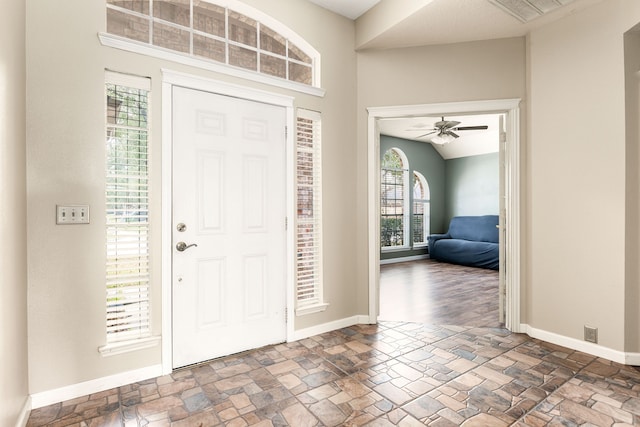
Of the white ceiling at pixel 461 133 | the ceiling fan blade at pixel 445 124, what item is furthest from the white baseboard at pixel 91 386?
the ceiling fan blade at pixel 445 124

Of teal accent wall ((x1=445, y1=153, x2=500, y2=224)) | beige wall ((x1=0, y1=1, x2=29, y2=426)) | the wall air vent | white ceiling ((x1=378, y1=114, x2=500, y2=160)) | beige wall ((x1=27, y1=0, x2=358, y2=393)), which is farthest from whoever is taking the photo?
teal accent wall ((x1=445, y1=153, x2=500, y2=224))

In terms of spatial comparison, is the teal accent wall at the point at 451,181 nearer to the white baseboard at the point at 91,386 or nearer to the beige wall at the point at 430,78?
the beige wall at the point at 430,78

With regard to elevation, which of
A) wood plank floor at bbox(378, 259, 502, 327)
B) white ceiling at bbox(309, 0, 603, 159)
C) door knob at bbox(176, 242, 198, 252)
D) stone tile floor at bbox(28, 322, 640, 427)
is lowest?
stone tile floor at bbox(28, 322, 640, 427)

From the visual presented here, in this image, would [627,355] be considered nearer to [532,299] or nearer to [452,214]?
[532,299]

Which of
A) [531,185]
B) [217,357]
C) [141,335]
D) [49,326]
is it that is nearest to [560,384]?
[531,185]

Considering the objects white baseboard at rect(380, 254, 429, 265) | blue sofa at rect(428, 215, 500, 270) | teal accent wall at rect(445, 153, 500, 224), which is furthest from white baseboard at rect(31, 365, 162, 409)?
teal accent wall at rect(445, 153, 500, 224)

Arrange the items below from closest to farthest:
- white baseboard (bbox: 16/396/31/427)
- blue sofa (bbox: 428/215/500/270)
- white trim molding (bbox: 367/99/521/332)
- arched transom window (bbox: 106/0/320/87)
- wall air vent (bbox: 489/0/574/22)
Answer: white baseboard (bbox: 16/396/31/427) < arched transom window (bbox: 106/0/320/87) < wall air vent (bbox: 489/0/574/22) < white trim molding (bbox: 367/99/521/332) < blue sofa (bbox: 428/215/500/270)

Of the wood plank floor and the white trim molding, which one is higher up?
the white trim molding

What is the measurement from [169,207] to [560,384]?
9.74ft

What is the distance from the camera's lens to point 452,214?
29.1ft

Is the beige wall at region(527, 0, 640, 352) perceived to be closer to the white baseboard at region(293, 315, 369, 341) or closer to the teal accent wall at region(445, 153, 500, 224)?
the white baseboard at region(293, 315, 369, 341)

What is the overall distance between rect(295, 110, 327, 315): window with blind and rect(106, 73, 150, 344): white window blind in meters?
1.27

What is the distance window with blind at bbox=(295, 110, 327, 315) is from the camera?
10.3ft

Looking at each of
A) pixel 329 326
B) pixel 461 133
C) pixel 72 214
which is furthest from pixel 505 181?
pixel 461 133
